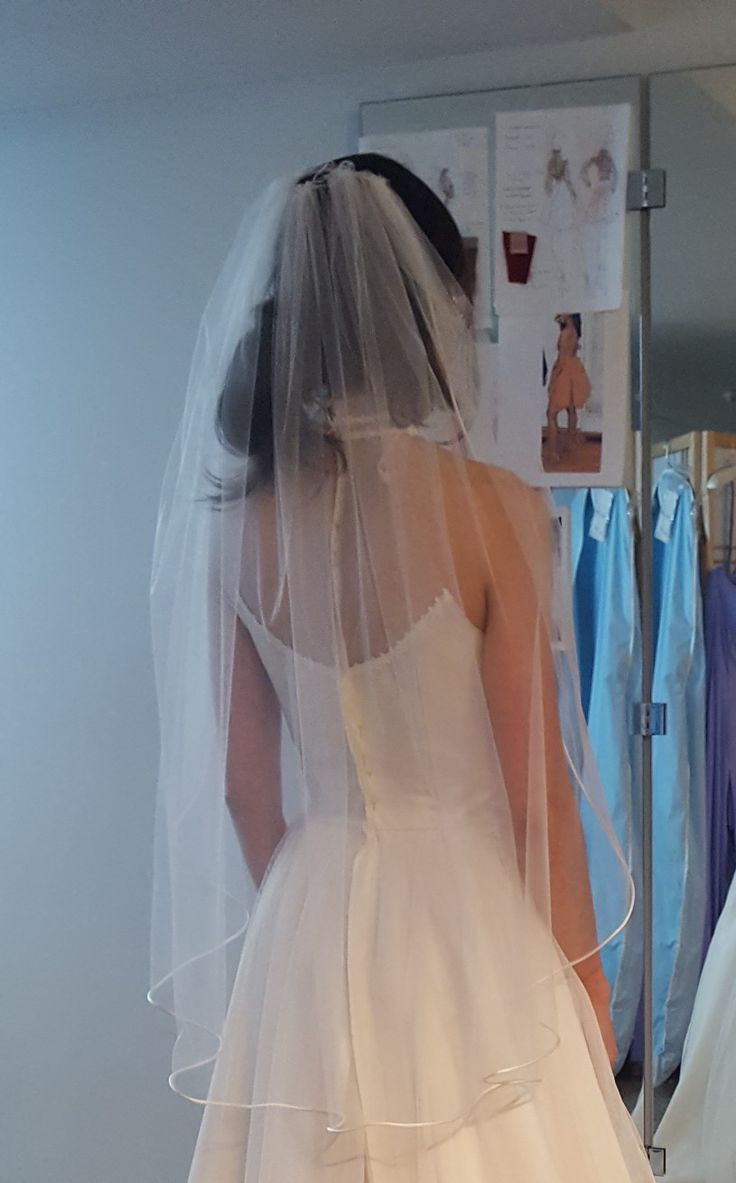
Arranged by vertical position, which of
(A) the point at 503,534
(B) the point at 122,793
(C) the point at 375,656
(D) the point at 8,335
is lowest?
(B) the point at 122,793

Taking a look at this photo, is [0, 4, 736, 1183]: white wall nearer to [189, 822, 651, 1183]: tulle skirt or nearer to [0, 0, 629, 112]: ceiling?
[0, 0, 629, 112]: ceiling

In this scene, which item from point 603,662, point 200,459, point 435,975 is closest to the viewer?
point 435,975

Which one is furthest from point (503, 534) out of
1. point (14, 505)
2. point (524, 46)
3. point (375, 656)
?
point (14, 505)

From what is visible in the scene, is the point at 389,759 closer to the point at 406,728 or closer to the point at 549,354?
the point at 406,728

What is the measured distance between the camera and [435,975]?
106 cm

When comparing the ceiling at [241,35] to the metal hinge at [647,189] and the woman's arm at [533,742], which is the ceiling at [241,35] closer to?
the metal hinge at [647,189]

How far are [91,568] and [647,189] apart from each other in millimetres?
1027

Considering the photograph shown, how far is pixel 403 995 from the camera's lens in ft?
3.46

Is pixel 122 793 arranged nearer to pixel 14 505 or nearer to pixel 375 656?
pixel 14 505

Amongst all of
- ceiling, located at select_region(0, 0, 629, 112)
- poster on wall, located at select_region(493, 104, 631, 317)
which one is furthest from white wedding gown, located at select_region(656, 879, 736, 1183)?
ceiling, located at select_region(0, 0, 629, 112)

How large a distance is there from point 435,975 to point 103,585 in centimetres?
111

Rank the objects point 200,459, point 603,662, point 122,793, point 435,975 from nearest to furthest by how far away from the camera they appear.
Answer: point 435,975, point 200,459, point 603,662, point 122,793

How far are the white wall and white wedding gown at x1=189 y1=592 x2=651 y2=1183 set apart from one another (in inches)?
35.0

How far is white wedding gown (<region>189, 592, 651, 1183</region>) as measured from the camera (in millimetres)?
1033
